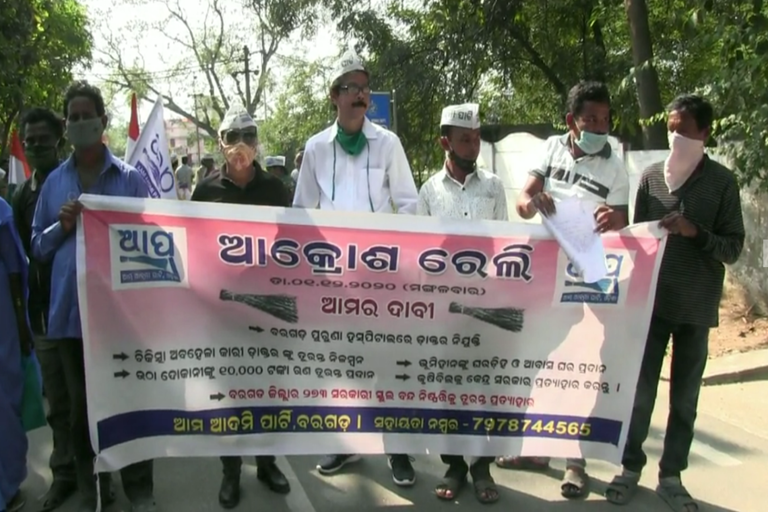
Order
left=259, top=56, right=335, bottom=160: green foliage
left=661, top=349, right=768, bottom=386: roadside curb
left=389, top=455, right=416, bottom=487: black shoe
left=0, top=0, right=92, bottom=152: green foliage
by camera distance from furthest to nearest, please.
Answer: left=259, top=56, right=335, bottom=160: green foliage, left=0, top=0, right=92, bottom=152: green foliage, left=661, top=349, right=768, bottom=386: roadside curb, left=389, top=455, right=416, bottom=487: black shoe

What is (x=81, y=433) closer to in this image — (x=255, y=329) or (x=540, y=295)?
(x=255, y=329)

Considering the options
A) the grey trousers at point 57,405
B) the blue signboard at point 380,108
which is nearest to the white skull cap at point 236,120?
the grey trousers at point 57,405

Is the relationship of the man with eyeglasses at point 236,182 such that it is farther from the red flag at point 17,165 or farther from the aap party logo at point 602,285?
the red flag at point 17,165

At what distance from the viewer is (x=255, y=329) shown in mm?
3547

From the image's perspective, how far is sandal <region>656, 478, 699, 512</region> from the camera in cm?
381

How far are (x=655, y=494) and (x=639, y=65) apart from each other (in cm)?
591

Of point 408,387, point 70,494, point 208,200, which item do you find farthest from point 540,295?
point 70,494

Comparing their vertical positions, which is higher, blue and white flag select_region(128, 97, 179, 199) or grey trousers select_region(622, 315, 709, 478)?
blue and white flag select_region(128, 97, 179, 199)

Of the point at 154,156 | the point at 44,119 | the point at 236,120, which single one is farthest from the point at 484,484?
the point at 44,119

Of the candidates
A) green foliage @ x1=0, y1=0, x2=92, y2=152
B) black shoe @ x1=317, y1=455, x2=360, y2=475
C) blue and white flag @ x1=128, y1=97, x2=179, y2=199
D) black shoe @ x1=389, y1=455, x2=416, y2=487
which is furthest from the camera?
green foliage @ x1=0, y1=0, x2=92, y2=152

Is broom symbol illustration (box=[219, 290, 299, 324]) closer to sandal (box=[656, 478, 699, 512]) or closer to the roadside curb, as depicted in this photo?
sandal (box=[656, 478, 699, 512])

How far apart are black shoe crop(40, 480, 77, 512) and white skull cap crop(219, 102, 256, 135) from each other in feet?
6.67

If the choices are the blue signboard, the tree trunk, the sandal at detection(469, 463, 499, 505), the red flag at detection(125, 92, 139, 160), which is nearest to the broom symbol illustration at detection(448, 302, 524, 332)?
the sandal at detection(469, 463, 499, 505)

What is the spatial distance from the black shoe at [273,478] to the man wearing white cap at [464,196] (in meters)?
0.83
